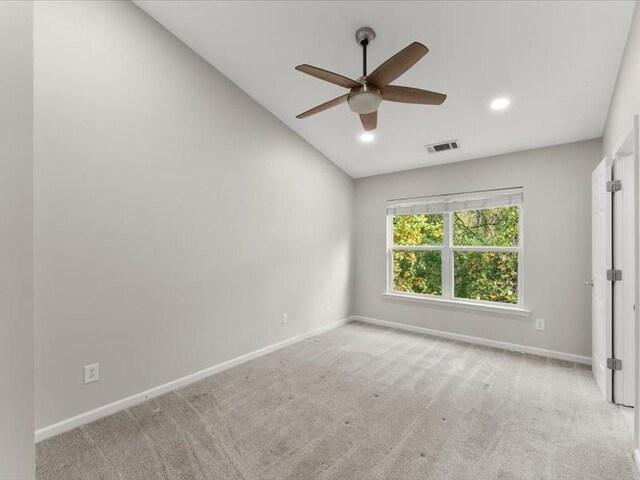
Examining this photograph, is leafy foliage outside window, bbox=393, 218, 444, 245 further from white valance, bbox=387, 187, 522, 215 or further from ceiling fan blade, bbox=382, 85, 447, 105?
ceiling fan blade, bbox=382, 85, 447, 105

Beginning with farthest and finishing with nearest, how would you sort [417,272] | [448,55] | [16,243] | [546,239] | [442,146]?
[417,272] < [442,146] < [546,239] < [448,55] < [16,243]

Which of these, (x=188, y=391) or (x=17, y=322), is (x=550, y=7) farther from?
(x=188, y=391)

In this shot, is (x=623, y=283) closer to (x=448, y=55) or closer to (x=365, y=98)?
(x=448, y=55)

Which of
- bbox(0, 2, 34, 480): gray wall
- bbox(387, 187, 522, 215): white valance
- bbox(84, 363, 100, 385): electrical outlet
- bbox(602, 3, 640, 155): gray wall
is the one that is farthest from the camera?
bbox(387, 187, 522, 215): white valance

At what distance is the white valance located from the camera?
151 inches

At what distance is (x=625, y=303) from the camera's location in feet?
7.88

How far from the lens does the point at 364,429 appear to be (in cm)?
218

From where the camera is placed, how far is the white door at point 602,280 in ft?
8.29

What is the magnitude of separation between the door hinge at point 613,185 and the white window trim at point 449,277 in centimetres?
120

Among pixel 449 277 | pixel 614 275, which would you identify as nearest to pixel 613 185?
pixel 614 275

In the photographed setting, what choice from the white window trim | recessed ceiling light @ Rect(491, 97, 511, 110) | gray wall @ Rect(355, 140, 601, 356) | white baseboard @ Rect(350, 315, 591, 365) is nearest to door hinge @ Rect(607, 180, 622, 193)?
gray wall @ Rect(355, 140, 601, 356)

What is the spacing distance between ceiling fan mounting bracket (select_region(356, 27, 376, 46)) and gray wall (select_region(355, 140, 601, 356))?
91.1 inches

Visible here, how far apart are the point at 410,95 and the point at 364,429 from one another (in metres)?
2.29

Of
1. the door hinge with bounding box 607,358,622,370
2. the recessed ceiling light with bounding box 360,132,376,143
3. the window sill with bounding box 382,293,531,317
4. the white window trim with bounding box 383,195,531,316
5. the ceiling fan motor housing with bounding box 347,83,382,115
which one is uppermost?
the recessed ceiling light with bounding box 360,132,376,143
